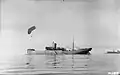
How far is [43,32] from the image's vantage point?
1.59 meters

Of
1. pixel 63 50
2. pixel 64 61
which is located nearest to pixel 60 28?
pixel 63 50

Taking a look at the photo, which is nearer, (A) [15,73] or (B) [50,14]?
(A) [15,73]

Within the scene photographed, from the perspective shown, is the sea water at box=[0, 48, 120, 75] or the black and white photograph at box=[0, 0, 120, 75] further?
the black and white photograph at box=[0, 0, 120, 75]

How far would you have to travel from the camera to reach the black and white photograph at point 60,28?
1.57m

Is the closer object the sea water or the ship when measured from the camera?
the sea water

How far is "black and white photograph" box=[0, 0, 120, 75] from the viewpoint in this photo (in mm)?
1566

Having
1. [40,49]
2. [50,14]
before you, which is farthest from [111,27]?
[40,49]

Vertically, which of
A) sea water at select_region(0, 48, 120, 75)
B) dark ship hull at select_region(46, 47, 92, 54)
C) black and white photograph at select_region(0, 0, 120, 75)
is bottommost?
sea water at select_region(0, 48, 120, 75)

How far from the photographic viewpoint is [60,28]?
160 cm

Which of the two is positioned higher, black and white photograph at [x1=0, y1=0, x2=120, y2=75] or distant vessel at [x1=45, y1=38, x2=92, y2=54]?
black and white photograph at [x1=0, y1=0, x2=120, y2=75]

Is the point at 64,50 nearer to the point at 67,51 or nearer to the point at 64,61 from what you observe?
the point at 67,51

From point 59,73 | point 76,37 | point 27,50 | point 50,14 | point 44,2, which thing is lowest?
point 59,73

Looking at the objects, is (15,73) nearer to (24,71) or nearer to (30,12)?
(24,71)

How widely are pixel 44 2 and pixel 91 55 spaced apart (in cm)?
62
